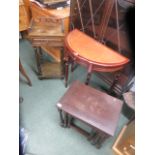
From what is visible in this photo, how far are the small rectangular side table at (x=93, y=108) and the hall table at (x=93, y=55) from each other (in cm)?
23

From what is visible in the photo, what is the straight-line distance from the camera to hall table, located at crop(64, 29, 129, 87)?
1.54 meters

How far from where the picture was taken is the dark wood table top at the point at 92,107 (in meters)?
1.29

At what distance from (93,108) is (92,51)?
0.56m

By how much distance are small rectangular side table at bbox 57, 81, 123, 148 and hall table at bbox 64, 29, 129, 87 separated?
0.23 metres

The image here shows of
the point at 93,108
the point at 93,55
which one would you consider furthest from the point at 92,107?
the point at 93,55

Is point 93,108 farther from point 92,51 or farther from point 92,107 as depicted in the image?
point 92,51

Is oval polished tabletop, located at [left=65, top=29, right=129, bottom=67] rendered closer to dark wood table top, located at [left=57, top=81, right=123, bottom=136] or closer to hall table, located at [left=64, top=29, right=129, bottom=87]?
hall table, located at [left=64, top=29, right=129, bottom=87]

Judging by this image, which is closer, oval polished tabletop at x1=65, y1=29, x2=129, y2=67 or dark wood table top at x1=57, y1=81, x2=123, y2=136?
dark wood table top at x1=57, y1=81, x2=123, y2=136

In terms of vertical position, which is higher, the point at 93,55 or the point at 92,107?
the point at 93,55

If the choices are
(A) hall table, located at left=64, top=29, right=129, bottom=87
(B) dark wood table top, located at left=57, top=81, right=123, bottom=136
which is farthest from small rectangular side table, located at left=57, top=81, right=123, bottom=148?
(A) hall table, located at left=64, top=29, right=129, bottom=87

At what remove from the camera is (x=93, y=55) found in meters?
1.58

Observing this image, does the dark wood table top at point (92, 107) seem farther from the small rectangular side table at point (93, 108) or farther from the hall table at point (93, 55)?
the hall table at point (93, 55)
